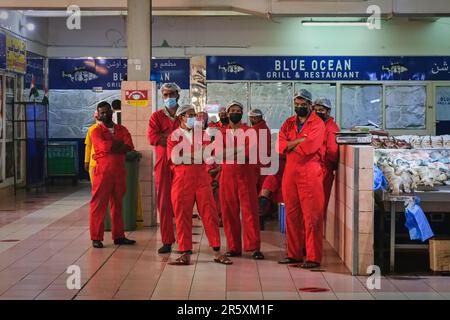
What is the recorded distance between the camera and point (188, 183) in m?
7.44

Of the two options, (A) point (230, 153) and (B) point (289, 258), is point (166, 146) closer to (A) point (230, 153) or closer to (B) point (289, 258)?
(A) point (230, 153)

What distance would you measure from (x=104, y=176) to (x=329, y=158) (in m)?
2.60

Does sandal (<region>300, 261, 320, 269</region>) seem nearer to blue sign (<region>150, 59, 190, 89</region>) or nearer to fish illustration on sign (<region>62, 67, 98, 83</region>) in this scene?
blue sign (<region>150, 59, 190, 89</region>)

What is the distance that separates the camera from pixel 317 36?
1619 centimetres

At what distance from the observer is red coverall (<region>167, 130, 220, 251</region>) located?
7445 millimetres

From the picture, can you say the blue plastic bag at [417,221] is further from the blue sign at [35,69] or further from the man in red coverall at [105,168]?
the blue sign at [35,69]

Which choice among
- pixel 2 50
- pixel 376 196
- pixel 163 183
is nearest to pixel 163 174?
pixel 163 183

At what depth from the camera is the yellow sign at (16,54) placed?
13.9 metres

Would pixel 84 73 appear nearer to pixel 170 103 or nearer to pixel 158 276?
pixel 170 103

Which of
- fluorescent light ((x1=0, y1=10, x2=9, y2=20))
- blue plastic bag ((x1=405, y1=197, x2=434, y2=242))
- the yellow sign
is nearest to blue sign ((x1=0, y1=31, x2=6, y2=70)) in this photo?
the yellow sign

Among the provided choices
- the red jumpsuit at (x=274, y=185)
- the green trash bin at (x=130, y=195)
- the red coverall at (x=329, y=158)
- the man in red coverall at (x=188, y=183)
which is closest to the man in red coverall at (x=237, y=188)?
the man in red coverall at (x=188, y=183)

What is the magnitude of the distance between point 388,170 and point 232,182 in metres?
1.65

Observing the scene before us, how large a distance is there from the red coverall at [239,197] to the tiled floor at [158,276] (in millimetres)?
308

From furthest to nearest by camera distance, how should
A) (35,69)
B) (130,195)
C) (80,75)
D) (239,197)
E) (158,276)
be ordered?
(80,75), (35,69), (130,195), (239,197), (158,276)
